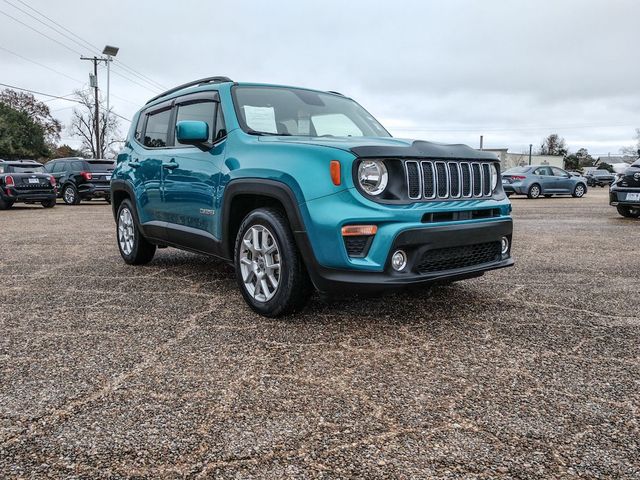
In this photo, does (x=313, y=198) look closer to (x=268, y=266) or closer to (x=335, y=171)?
(x=335, y=171)

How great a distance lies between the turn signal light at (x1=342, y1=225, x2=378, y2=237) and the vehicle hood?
0.45m

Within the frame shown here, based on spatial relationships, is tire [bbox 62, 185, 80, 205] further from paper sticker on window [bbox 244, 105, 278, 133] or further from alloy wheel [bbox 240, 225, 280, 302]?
alloy wheel [bbox 240, 225, 280, 302]

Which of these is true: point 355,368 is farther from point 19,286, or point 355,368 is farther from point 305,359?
point 19,286

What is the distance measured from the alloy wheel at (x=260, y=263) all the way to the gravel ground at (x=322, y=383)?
217mm

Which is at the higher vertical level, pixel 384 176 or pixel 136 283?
pixel 384 176

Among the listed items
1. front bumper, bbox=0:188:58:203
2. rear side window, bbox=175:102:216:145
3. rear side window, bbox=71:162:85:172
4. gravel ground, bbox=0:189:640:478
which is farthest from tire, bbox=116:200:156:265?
rear side window, bbox=71:162:85:172

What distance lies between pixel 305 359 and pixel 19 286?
133 inches

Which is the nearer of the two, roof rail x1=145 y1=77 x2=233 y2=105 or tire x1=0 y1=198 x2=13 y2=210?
roof rail x1=145 y1=77 x2=233 y2=105

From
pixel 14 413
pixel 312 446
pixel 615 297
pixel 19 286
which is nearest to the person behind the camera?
pixel 312 446

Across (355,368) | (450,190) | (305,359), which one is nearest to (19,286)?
(305,359)

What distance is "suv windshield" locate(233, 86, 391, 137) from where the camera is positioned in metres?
4.59

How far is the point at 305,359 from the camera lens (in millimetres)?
3260

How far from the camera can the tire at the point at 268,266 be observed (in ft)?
12.5

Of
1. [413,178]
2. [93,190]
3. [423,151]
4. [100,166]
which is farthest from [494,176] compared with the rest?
[100,166]
